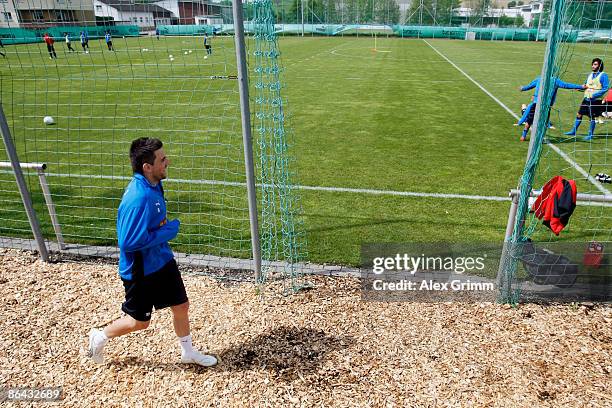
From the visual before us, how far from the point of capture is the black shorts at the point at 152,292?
11.1ft

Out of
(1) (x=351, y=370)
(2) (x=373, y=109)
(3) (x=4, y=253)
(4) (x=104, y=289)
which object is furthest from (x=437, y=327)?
(2) (x=373, y=109)

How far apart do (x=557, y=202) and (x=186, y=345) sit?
368 cm

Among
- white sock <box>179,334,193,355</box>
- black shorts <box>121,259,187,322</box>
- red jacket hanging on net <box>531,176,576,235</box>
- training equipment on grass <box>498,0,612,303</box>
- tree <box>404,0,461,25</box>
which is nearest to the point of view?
black shorts <box>121,259,187,322</box>

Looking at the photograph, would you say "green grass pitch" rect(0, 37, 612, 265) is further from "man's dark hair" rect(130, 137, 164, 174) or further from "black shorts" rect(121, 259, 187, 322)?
"black shorts" rect(121, 259, 187, 322)

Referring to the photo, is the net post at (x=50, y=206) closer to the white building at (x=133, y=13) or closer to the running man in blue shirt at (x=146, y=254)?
the white building at (x=133, y=13)

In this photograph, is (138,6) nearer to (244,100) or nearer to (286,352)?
(244,100)

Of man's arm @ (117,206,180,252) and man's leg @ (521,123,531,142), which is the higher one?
man's arm @ (117,206,180,252)

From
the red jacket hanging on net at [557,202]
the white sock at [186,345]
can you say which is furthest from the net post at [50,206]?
the red jacket hanging on net at [557,202]

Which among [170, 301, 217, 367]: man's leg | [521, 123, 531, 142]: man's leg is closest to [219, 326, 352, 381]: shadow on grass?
[170, 301, 217, 367]: man's leg

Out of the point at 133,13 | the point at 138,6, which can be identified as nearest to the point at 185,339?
the point at 138,6

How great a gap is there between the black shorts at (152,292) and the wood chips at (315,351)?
0.71 metres

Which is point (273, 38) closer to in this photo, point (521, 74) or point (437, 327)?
point (437, 327)

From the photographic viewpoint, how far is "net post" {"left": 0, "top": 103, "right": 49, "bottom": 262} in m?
5.13

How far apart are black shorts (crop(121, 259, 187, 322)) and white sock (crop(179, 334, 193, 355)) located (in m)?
0.38
